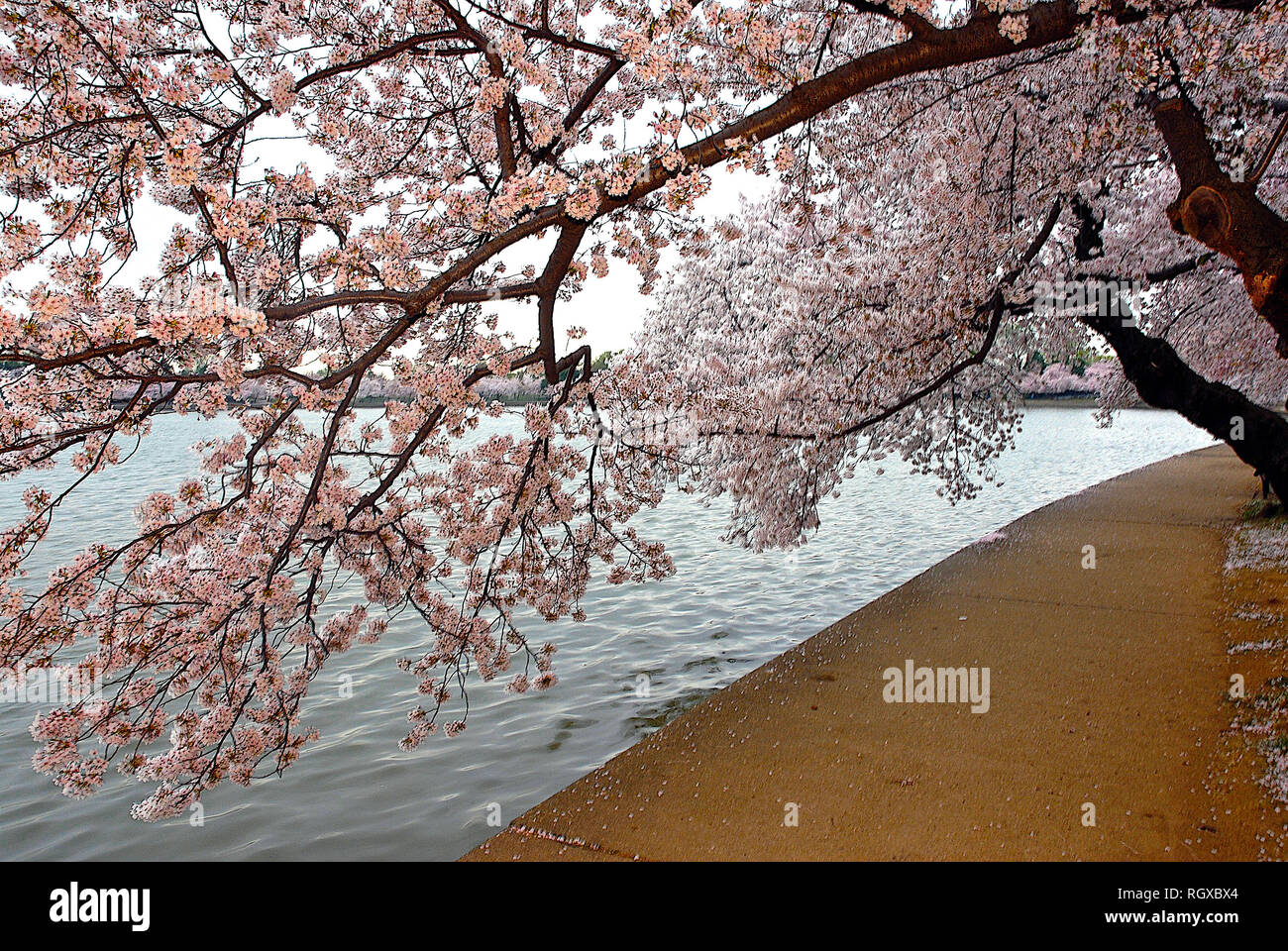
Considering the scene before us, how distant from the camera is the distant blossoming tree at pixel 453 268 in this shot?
11.0 feet

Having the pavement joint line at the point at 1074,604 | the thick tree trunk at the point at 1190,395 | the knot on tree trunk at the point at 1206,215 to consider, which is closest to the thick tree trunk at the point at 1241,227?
the knot on tree trunk at the point at 1206,215

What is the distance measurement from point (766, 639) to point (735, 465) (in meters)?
1.98

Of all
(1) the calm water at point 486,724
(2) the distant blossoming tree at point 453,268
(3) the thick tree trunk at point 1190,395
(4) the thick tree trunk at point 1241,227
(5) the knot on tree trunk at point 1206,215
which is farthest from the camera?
(3) the thick tree trunk at point 1190,395

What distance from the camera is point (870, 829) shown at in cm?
351

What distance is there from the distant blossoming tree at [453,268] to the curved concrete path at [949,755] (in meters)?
1.38

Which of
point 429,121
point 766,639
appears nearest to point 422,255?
point 429,121

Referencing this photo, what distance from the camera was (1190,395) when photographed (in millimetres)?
9070

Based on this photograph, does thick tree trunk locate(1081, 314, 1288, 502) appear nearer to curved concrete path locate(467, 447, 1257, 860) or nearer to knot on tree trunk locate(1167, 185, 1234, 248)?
curved concrete path locate(467, 447, 1257, 860)

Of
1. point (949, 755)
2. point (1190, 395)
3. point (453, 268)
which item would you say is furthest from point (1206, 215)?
point (1190, 395)

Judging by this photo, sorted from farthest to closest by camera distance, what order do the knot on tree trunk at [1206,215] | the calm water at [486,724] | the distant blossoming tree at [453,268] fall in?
the calm water at [486,724] → the knot on tree trunk at [1206,215] → the distant blossoming tree at [453,268]

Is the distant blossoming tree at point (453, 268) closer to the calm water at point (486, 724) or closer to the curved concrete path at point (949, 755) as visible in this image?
the calm water at point (486, 724)

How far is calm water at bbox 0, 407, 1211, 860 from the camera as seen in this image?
5090 mm
